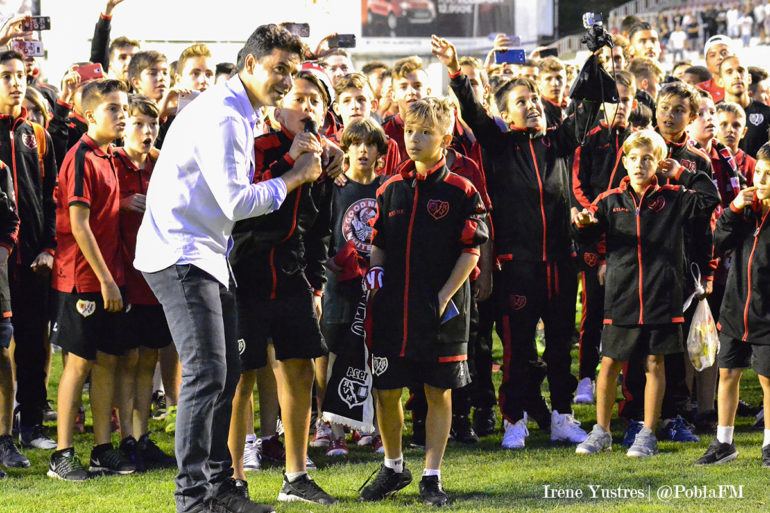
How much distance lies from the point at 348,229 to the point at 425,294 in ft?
4.07

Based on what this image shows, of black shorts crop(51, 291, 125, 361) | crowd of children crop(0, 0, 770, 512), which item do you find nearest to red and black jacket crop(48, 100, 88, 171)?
crowd of children crop(0, 0, 770, 512)

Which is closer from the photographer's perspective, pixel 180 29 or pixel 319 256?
pixel 319 256

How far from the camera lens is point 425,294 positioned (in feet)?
17.5

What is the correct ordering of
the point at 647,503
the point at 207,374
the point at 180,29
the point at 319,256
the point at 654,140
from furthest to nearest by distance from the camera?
1. the point at 180,29
2. the point at 654,140
3. the point at 319,256
4. the point at 647,503
5. the point at 207,374

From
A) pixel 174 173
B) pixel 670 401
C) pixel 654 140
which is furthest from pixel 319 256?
pixel 670 401

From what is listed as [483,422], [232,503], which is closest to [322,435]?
[483,422]

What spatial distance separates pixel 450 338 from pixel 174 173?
160 centimetres

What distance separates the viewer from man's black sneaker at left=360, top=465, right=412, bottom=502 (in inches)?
208

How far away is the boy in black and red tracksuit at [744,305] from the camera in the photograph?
6.02 meters

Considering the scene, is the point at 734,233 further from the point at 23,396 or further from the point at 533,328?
the point at 23,396

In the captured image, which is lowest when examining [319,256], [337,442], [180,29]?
[337,442]

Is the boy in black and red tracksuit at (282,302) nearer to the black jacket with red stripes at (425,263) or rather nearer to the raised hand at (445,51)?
the black jacket with red stripes at (425,263)

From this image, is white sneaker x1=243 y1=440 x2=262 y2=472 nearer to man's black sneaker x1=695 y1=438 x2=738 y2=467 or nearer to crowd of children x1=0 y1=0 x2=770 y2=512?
crowd of children x1=0 y1=0 x2=770 y2=512

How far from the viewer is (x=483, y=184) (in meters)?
6.37
